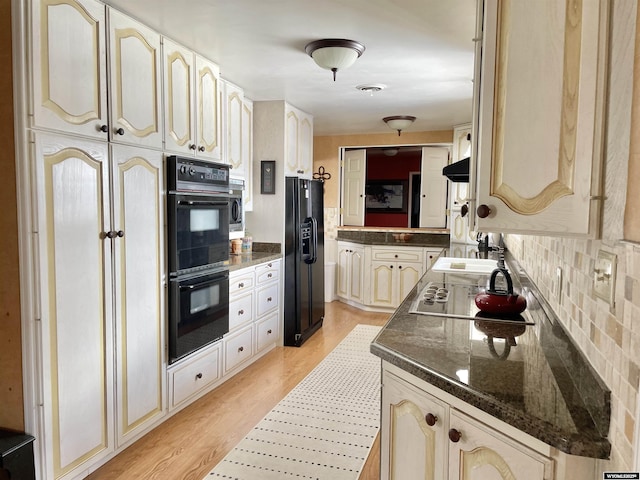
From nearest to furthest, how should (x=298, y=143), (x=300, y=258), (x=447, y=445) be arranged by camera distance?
(x=447, y=445) < (x=300, y=258) < (x=298, y=143)

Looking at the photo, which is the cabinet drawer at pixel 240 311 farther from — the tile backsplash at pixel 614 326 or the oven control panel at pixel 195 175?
the tile backsplash at pixel 614 326

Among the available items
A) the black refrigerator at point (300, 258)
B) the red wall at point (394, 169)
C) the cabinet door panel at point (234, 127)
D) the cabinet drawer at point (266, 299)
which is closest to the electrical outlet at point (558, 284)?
the cabinet drawer at point (266, 299)

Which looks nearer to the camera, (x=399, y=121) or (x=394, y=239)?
(x=399, y=121)

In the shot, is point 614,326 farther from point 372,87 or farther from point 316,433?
point 372,87

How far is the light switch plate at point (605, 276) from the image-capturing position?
37.4 inches

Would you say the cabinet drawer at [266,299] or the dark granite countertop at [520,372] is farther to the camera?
the cabinet drawer at [266,299]

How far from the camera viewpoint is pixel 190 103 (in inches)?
111

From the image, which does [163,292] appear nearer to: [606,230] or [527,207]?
[527,207]

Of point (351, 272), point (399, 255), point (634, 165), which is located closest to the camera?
point (634, 165)

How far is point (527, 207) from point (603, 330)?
14.7 inches

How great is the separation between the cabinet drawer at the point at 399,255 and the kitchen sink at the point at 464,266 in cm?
181

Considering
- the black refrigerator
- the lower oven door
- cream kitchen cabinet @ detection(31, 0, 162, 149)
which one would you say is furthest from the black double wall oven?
the black refrigerator

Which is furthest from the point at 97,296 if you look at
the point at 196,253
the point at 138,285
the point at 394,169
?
the point at 394,169

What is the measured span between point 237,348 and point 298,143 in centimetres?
214
